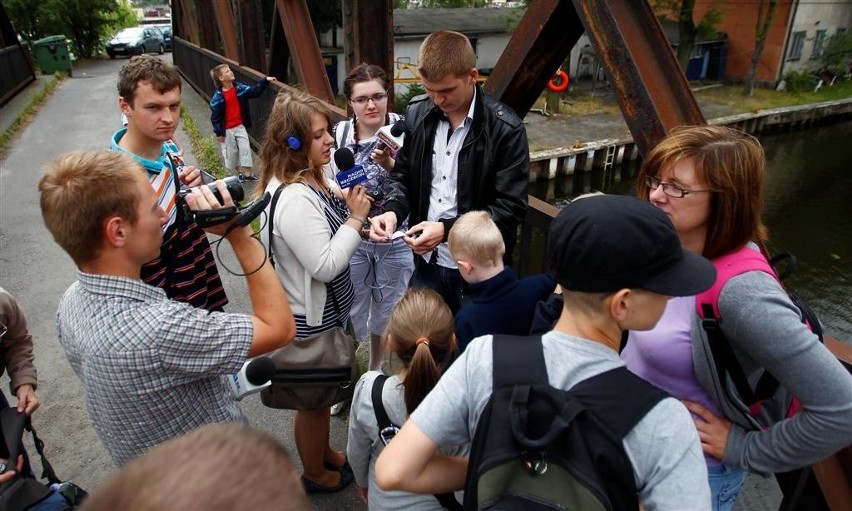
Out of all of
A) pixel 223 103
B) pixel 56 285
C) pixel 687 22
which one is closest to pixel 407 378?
pixel 56 285

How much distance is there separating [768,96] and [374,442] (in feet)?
106

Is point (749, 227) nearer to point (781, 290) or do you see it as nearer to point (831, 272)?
point (781, 290)

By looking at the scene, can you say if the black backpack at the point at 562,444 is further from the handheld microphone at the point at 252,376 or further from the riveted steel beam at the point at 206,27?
the riveted steel beam at the point at 206,27

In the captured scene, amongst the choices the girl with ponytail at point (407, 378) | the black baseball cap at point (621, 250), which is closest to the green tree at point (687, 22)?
the girl with ponytail at point (407, 378)

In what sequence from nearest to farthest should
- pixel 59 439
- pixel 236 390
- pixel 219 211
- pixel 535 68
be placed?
1. pixel 219 211
2. pixel 236 390
3. pixel 535 68
4. pixel 59 439

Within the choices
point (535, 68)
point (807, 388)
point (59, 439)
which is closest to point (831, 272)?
point (535, 68)

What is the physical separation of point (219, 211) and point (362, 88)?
5.67 feet

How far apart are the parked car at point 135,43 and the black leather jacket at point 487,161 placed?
3268 centimetres

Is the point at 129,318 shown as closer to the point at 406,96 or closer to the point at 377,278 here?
the point at 377,278

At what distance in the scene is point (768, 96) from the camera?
27.5 meters

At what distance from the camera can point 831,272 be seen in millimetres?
13000

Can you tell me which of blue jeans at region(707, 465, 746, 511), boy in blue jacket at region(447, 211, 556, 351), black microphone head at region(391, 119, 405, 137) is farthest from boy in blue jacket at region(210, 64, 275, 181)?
blue jeans at region(707, 465, 746, 511)

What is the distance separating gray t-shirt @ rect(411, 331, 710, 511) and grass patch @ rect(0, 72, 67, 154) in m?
10.9

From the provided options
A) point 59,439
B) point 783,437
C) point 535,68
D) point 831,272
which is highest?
point 535,68
